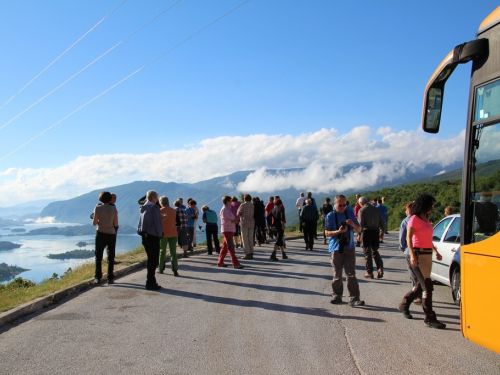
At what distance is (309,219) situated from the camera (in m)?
16.8

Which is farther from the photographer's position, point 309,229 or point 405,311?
point 309,229

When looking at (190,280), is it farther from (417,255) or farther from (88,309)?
(417,255)

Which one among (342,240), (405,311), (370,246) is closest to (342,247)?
(342,240)

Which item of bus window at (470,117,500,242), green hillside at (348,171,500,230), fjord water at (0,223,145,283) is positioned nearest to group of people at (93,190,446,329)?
green hillside at (348,171,500,230)

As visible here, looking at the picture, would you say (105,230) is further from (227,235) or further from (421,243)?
(421,243)

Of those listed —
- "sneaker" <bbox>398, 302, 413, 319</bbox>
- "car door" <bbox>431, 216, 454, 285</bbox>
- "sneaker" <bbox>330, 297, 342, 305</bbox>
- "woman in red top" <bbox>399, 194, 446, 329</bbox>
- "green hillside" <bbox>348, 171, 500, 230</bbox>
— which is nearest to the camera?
"green hillside" <bbox>348, 171, 500, 230</bbox>

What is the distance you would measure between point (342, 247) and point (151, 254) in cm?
410

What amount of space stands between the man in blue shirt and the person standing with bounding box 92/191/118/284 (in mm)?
4976

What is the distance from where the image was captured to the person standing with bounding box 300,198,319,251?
1669 cm

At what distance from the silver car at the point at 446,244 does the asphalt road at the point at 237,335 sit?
44cm

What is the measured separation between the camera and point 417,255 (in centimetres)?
685

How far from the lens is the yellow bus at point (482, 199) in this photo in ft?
13.9

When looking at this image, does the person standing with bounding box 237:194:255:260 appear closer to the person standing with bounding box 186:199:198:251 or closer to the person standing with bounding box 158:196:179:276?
the person standing with bounding box 158:196:179:276

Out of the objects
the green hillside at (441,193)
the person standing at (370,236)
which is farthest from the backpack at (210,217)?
the green hillside at (441,193)
